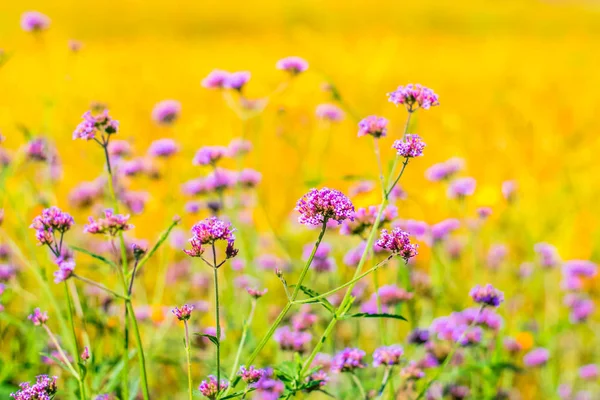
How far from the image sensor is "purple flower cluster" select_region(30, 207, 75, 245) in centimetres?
115

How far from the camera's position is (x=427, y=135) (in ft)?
19.0

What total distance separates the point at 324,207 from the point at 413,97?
1.08 ft

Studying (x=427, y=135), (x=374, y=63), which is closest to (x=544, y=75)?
(x=427, y=135)

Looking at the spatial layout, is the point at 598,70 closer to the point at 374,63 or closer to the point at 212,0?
the point at 374,63

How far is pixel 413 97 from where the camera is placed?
1.24m

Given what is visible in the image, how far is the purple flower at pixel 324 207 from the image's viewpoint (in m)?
1.07

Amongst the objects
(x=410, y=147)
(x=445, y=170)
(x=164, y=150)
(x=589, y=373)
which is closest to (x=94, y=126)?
(x=410, y=147)

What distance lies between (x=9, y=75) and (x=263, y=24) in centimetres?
1328

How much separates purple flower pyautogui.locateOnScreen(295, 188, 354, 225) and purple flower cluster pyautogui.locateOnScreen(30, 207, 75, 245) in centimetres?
45

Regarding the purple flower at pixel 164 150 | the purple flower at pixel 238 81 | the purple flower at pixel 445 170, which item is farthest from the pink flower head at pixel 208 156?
the purple flower at pixel 445 170

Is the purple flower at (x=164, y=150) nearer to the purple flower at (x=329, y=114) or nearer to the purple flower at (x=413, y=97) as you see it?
the purple flower at (x=329, y=114)

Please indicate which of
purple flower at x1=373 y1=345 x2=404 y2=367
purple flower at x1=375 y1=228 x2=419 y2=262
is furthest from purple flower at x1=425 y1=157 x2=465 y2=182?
purple flower at x1=375 y1=228 x2=419 y2=262

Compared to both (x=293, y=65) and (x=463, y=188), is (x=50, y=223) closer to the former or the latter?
Result: (x=293, y=65)

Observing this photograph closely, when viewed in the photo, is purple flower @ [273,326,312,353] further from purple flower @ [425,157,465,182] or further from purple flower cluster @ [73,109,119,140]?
purple flower @ [425,157,465,182]
